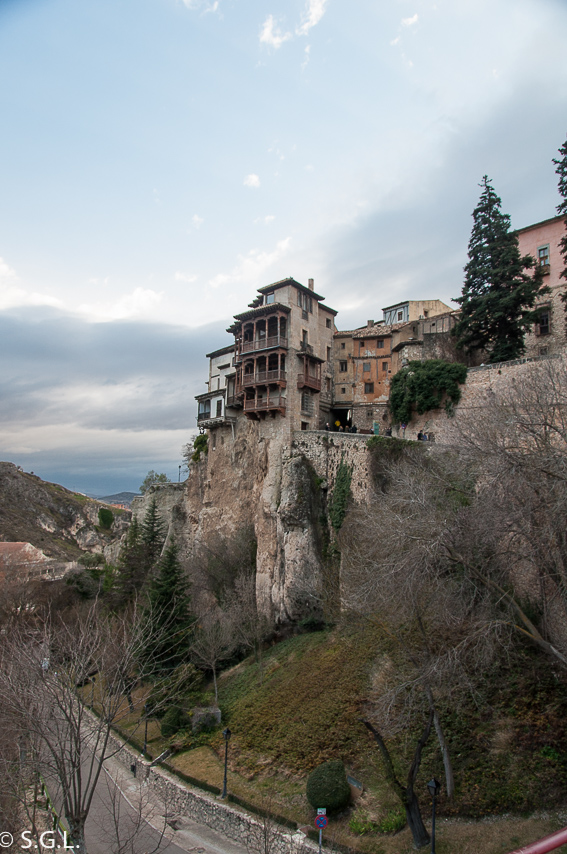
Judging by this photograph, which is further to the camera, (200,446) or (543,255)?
(200,446)

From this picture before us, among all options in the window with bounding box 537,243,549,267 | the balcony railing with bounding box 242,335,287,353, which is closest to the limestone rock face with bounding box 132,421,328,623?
the balcony railing with bounding box 242,335,287,353

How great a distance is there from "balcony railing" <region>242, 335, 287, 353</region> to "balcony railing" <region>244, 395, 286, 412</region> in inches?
142

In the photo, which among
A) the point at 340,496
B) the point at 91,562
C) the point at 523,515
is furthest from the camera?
the point at 91,562

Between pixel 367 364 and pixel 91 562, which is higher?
pixel 367 364

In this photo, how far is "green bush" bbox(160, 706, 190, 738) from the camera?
72.6 feet

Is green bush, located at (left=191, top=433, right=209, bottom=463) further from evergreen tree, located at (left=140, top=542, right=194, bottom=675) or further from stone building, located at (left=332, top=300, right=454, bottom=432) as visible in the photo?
evergreen tree, located at (left=140, top=542, right=194, bottom=675)

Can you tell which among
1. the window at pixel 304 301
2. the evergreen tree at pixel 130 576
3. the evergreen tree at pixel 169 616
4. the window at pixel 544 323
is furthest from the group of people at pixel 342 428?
the evergreen tree at pixel 130 576

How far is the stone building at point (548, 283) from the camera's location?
109ft

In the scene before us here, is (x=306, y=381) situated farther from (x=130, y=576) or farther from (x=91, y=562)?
(x=91, y=562)

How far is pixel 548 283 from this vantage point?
3519 centimetres

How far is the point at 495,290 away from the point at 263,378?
16.3 metres

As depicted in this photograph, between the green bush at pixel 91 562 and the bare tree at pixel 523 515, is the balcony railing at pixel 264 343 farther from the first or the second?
the green bush at pixel 91 562

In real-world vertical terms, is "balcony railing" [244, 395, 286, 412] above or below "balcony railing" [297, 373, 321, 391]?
below

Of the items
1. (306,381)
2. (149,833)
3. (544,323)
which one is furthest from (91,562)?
(544,323)
